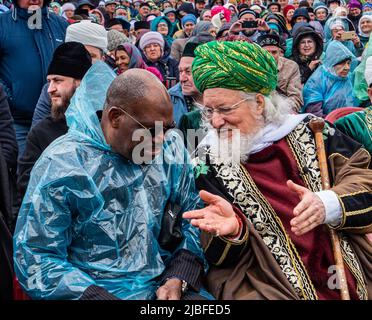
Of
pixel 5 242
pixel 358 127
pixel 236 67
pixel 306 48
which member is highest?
pixel 236 67

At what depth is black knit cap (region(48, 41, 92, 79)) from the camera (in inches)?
A: 164

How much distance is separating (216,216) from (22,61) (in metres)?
3.22

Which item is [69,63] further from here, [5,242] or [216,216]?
[216,216]

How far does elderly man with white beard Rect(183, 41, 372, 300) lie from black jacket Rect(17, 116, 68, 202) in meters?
1.18

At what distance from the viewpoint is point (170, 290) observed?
2703 mm

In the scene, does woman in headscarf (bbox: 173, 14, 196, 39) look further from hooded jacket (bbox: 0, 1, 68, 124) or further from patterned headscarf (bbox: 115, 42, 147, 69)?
hooded jacket (bbox: 0, 1, 68, 124)

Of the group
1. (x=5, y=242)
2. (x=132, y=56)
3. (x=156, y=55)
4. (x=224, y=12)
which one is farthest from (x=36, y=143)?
(x=224, y=12)

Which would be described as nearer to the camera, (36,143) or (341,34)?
(36,143)

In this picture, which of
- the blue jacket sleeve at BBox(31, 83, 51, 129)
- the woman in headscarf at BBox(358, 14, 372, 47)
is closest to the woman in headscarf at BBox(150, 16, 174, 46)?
the woman in headscarf at BBox(358, 14, 372, 47)

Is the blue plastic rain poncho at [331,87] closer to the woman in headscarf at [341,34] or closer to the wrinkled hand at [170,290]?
the woman in headscarf at [341,34]

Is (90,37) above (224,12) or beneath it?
beneath

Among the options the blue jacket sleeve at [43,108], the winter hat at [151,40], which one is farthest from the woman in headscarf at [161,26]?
the blue jacket sleeve at [43,108]

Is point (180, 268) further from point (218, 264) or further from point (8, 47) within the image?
point (8, 47)

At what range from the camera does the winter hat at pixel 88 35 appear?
524 cm
